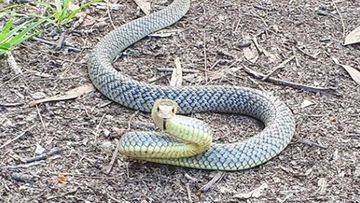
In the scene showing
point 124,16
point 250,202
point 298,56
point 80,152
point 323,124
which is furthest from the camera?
point 124,16

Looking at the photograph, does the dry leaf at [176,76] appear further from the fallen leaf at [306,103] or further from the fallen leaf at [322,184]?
the fallen leaf at [322,184]

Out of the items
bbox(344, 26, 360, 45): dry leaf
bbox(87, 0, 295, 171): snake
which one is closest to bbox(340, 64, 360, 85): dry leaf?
bbox(344, 26, 360, 45): dry leaf

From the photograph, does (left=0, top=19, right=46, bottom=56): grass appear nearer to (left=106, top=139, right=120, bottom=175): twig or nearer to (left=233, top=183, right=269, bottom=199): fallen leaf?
(left=106, top=139, right=120, bottom=175): twig

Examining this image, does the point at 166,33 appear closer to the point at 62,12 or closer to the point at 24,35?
the point at 62,12

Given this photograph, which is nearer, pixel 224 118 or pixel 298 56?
pixel 224 118

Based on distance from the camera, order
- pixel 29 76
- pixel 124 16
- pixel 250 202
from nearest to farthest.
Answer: pixel 250 202 < pixel 29 76 < pixel 124 16

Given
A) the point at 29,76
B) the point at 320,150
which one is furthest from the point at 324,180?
the point at 29,76

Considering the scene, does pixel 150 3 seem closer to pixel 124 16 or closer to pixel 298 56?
pixel 124 16
